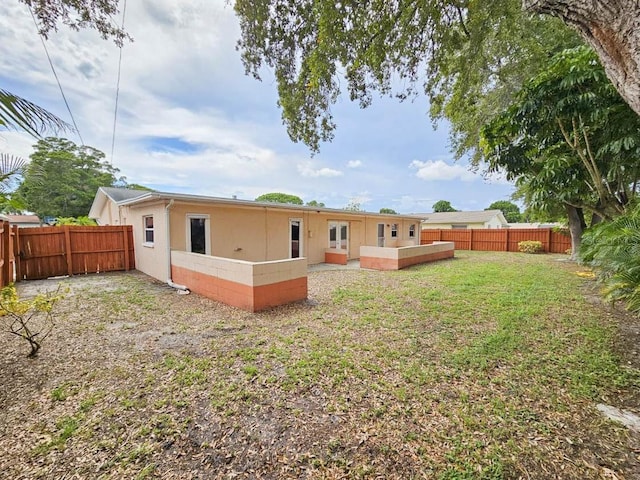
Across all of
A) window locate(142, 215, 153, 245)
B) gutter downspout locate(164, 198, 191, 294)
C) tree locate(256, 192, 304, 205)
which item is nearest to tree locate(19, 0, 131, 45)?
gutter downspout locate(164, 198, 191, 294)

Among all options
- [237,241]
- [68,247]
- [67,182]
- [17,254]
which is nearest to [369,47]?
[237,241]

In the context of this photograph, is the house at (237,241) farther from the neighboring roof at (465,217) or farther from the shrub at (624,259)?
the neighboring roof at (465,217)

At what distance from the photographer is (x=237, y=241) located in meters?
9.51

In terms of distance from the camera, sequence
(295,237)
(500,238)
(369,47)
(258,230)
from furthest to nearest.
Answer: (500,238)
(295,237)
(258,230)
(369,47)

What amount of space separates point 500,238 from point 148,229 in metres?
20.6

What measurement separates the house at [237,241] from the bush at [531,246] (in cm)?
744

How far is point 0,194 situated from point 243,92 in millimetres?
7854

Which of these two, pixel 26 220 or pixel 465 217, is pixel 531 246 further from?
pixel 26 220

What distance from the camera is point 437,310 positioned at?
577 cm

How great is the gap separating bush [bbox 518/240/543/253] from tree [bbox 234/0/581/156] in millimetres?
13376

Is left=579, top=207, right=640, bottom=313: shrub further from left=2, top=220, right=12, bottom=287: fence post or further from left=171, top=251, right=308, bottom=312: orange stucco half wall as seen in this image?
left=2, top=220, right=12, bottom=287: fence post

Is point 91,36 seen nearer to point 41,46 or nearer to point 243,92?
point 41,46

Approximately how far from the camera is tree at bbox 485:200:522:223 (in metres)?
50.9

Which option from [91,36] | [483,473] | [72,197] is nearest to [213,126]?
[91,36]
